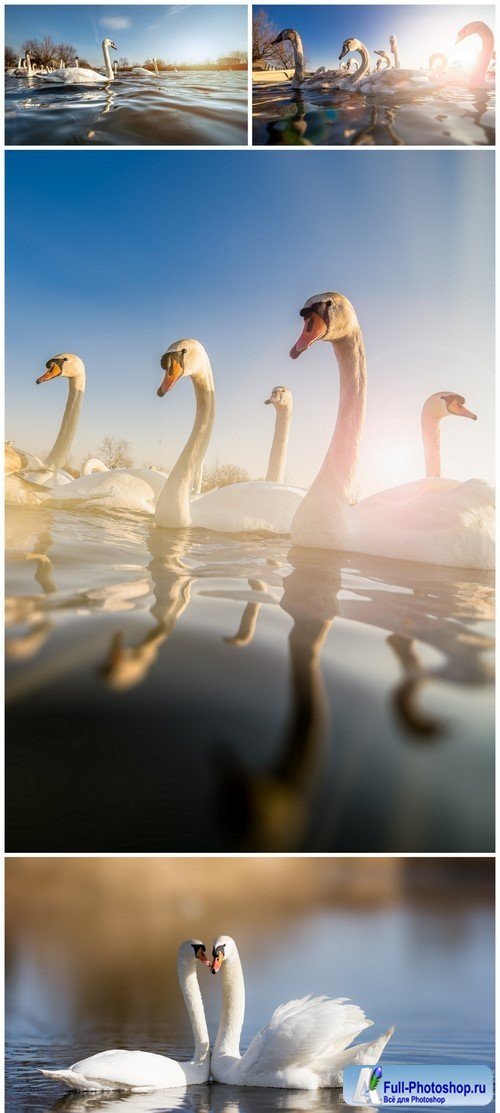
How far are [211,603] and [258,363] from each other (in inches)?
23.0

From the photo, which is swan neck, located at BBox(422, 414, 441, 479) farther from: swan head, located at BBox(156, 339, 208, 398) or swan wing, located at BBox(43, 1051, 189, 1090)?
swan wing, located at BBox(43, 1051, 189, 1090)

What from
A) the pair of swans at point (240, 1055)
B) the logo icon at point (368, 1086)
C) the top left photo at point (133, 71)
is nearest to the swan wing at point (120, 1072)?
the pair of swans at point (240, 1055)

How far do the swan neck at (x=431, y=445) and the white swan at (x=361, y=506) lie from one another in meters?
0.02

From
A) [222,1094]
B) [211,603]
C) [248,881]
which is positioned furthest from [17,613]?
[222,1094]

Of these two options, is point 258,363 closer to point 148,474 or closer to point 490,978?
point 148,474

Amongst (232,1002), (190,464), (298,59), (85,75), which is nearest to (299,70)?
(298,59)

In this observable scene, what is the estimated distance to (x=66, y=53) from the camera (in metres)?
2.34

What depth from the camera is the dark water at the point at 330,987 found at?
6.96 ft

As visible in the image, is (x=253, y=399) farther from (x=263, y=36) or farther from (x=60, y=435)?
(x=263, y=36)

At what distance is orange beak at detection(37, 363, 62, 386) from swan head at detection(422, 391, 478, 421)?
2.78 feet


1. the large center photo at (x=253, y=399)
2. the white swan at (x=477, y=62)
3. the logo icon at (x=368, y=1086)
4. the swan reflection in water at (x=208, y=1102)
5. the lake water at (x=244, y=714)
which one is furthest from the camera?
the white swan at (x=477, y=62)

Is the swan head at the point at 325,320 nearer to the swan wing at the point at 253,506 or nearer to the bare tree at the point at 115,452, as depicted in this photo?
the swan wing at the point at 253,506

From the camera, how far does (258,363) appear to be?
2.35 meters

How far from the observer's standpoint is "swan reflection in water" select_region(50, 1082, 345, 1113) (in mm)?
1849
